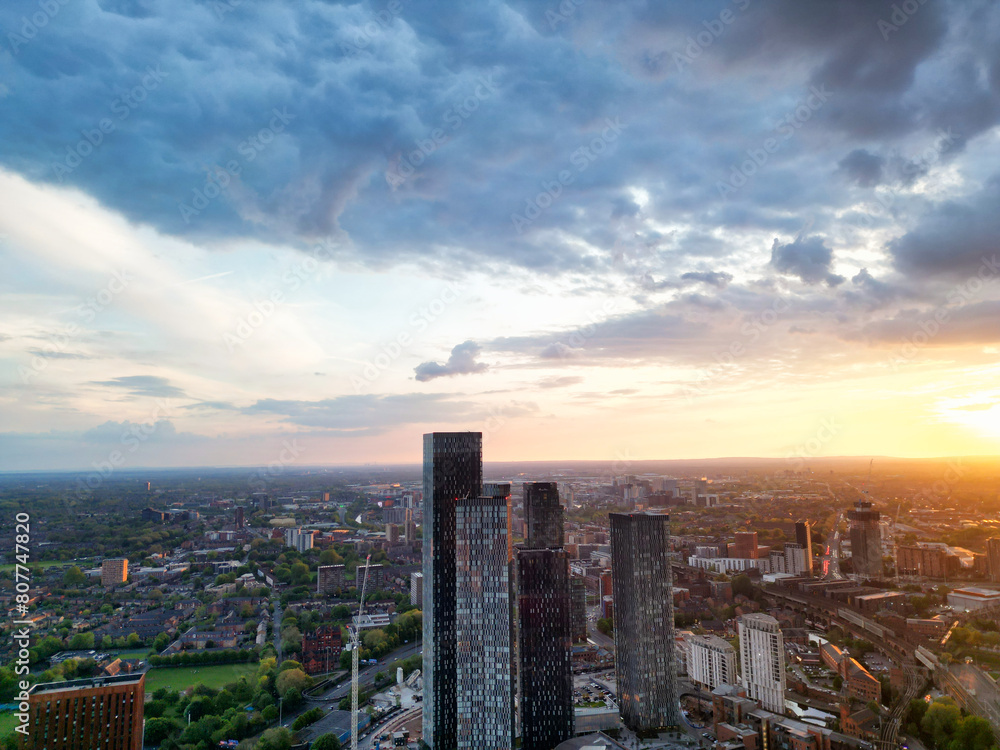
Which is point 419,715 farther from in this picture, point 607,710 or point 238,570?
point 238,570

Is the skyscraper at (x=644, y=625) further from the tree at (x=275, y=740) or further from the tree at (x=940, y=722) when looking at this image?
the tree at (x=275, y=740)

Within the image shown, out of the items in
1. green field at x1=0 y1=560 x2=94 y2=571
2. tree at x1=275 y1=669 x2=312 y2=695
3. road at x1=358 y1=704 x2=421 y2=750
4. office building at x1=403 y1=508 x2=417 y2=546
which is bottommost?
road at x1=358 y1=704 x2=421 y2=750

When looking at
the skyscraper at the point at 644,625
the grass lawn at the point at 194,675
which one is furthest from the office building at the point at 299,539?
the skyscraper at the point at 644,625

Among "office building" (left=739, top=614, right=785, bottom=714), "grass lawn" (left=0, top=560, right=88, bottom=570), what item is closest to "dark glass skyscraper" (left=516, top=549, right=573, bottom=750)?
"office building" (left=739, top=614, right=785, bottom=714)

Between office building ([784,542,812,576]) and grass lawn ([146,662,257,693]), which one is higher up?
office building ([784,542,812,576])

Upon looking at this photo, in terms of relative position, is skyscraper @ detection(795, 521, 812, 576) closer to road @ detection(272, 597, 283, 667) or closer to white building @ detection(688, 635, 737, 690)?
white building @ detection(688, 635, 737, 690)

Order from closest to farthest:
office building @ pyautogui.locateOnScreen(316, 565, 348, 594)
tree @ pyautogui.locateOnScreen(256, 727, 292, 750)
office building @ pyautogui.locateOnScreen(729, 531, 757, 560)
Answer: tree @ pyautogui.locateOnScreen(256, 727, 292, 750) < office building @ pyautogui.locateOnScreen(316, 565, 348, 594) < office building @ pyautogui.locateOnScreen(729, 531, 757, 560)
